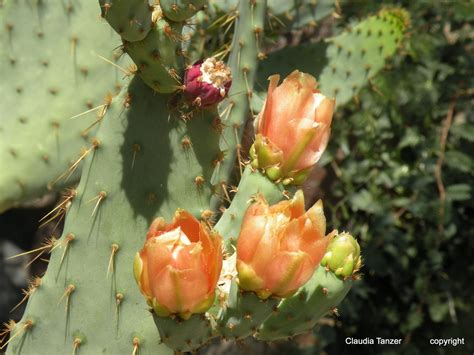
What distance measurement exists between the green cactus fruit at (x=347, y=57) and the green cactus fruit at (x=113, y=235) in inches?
32.0

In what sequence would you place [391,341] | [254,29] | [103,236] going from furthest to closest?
[391,341] → [254,29] → [103,236]

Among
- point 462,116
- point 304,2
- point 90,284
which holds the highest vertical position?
point 90,284

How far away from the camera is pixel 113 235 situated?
1287 millimetres

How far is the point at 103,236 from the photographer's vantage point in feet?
4.21

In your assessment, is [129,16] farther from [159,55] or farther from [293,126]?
[293,126]

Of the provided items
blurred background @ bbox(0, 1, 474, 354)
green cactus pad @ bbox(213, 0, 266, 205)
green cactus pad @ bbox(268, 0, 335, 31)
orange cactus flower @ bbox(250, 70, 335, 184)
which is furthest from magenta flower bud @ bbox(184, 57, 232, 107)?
blurred background @ bbox(0, 1, 474, 354)

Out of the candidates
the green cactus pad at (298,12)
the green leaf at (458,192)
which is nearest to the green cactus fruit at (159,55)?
the green cactus pad at (298,12)

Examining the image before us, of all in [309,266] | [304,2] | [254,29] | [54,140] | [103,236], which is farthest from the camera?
[304,2]

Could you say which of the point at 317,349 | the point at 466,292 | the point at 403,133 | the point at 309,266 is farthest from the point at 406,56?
the point at 309,266

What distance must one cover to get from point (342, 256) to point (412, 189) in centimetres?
146

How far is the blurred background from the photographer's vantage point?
248 cm

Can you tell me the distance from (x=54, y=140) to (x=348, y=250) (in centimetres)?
95

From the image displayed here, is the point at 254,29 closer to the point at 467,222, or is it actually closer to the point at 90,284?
the point at 90,284

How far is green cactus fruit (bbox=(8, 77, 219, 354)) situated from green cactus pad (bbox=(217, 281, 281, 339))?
24 cm
